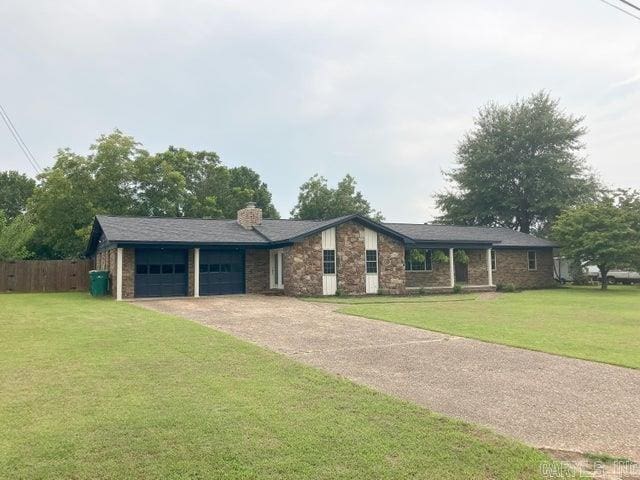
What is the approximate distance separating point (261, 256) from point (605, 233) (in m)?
19.1

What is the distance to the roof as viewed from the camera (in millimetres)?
19750

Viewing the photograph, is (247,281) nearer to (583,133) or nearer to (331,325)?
(331,325)

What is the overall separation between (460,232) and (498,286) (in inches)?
167

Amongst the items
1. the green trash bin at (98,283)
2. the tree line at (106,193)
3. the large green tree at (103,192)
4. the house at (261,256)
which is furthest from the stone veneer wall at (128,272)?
the large green tree at (103,192)

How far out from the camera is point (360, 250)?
22.2 metres

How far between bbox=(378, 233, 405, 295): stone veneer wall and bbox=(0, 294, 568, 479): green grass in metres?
15.6

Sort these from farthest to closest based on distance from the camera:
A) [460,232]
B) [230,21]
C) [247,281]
A: [460,232] → [247,281] → [230,21]

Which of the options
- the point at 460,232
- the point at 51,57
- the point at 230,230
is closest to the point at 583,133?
the point at 460,232

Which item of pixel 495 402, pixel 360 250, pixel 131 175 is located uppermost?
pixel 131 175

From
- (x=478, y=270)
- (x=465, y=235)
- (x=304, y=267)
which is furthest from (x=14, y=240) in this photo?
(x=478, y=270)

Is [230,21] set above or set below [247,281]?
above

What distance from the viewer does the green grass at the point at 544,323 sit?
8.66 metres

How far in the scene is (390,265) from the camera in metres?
22.9

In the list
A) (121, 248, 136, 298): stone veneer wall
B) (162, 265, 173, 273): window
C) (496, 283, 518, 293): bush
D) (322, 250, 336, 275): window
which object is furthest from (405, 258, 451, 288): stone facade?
(121, 248, 136, 298): stone veneer wall
